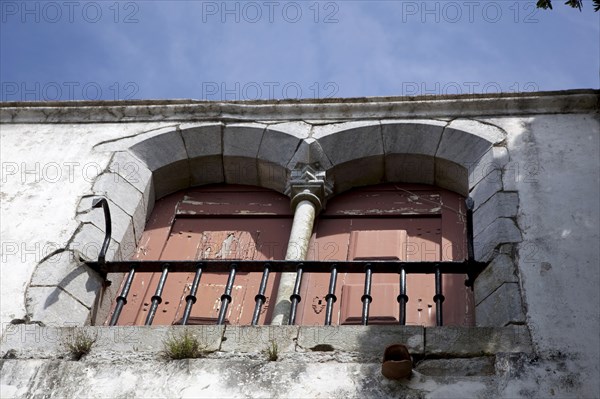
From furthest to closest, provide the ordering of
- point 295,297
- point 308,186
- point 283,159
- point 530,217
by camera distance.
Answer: point 283,159
point 308,186
point 530,217
point 295,297

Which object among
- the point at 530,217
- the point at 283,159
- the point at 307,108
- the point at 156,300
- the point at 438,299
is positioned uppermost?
the point at 307,108

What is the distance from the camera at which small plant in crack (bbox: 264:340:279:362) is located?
17.0 feet

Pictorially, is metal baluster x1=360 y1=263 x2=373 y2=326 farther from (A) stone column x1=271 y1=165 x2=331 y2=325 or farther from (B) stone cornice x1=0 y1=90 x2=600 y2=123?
(B) stone cornice x1=0 y1=90 x2=600 y2=123

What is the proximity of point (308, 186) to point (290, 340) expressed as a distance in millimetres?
2058

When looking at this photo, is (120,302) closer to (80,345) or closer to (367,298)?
(80,345)

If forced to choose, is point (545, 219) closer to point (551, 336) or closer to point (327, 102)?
point (551, 336)

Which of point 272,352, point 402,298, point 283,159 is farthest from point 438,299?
point 283,159

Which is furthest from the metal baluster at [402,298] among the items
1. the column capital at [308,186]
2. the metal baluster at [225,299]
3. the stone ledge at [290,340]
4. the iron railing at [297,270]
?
the column capital at [308,186]

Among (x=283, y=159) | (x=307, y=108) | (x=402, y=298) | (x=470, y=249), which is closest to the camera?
(x=402, y=298)

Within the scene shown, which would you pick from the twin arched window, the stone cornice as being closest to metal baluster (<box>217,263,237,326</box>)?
the twin arched window

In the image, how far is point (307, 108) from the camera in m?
7.74

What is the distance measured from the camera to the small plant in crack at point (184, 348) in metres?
5.24

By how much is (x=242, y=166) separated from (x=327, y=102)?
0.83m

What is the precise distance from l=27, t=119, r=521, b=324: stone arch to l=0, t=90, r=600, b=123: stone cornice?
0.38 feet
